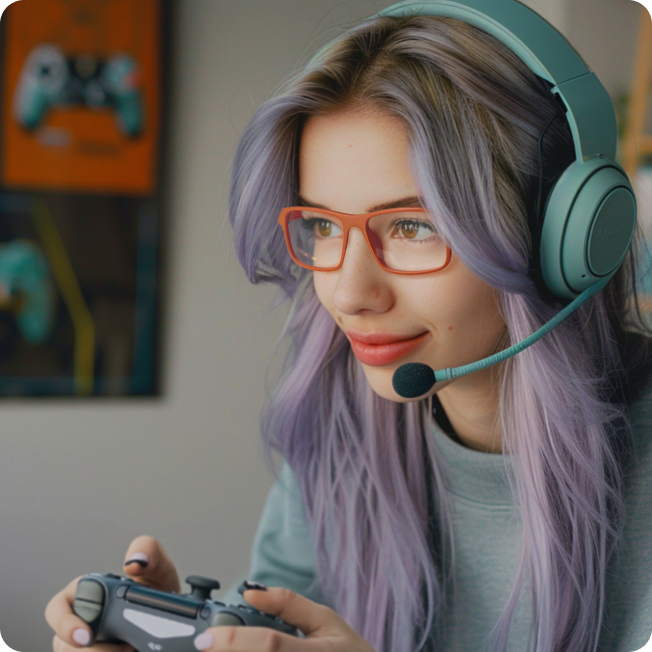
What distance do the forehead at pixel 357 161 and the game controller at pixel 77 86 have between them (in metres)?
1.12

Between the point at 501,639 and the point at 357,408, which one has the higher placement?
the point at 357,408

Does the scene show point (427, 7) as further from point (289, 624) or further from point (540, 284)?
point (289, 624)

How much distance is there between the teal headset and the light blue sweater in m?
0.24

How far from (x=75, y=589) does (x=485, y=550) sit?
1.50 ft

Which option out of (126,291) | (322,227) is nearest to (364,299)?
(322,227)

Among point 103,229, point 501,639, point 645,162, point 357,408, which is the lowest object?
point 501,639

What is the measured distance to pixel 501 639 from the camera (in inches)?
27.3

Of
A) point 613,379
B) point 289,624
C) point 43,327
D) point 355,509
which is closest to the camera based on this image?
point 289,624

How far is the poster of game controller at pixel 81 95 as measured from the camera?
1.51 meters

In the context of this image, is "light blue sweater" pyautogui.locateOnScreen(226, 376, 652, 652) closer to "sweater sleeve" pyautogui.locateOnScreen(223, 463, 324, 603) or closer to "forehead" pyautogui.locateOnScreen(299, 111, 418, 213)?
"sweater sleeve" pyautogui.locateOnScreen(223, 463, 324, 603)

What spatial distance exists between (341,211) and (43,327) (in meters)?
1.25

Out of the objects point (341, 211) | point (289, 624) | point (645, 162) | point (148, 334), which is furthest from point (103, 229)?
point (645, 162)

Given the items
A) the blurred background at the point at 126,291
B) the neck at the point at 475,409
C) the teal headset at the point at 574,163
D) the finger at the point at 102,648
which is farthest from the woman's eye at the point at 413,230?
the blurred background at the point at 126,291

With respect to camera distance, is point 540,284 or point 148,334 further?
point 148,334
